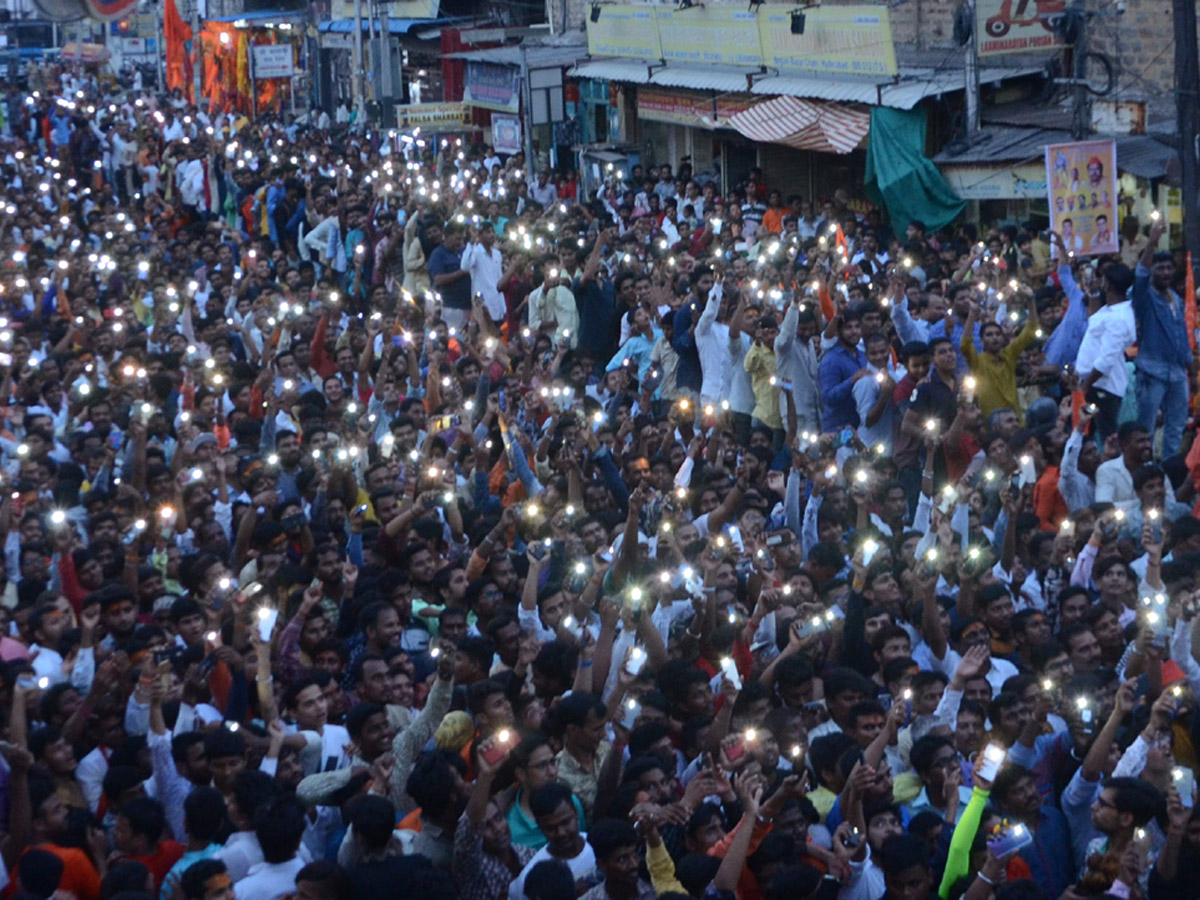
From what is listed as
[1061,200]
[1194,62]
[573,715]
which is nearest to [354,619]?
[573,715]

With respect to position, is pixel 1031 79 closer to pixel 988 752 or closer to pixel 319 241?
pixel 319 241

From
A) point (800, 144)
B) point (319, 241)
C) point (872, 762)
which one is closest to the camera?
point (872, 762)

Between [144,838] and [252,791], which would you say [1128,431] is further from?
[144,838]

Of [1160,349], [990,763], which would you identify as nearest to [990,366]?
[1160,349]

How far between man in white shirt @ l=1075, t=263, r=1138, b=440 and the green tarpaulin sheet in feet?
21.5

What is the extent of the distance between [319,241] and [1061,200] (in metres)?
6.79

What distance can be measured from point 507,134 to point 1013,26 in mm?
8804

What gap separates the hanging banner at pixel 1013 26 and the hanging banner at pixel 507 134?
27.2 ft

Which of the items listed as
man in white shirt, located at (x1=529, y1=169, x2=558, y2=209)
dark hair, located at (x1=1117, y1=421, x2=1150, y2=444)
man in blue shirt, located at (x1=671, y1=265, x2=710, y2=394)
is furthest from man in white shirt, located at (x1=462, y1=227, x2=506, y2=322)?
man in white shirt, located at (x1=529, y1=169, x2=558, y2=209)

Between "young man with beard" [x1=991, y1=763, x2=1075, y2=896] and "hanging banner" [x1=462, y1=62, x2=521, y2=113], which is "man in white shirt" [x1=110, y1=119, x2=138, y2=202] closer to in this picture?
"hanging banner" [x1=462, y1=62, x2=521, y2=113]

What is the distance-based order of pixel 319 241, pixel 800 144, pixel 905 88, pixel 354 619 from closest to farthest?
pixel 354 619, pixel 319 241, pixel 905 88, pixel 800 144

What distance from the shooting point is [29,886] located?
469 centimetres

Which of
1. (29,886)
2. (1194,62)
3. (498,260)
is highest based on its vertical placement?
(1194,62)

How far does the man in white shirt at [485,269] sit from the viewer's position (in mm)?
12445
